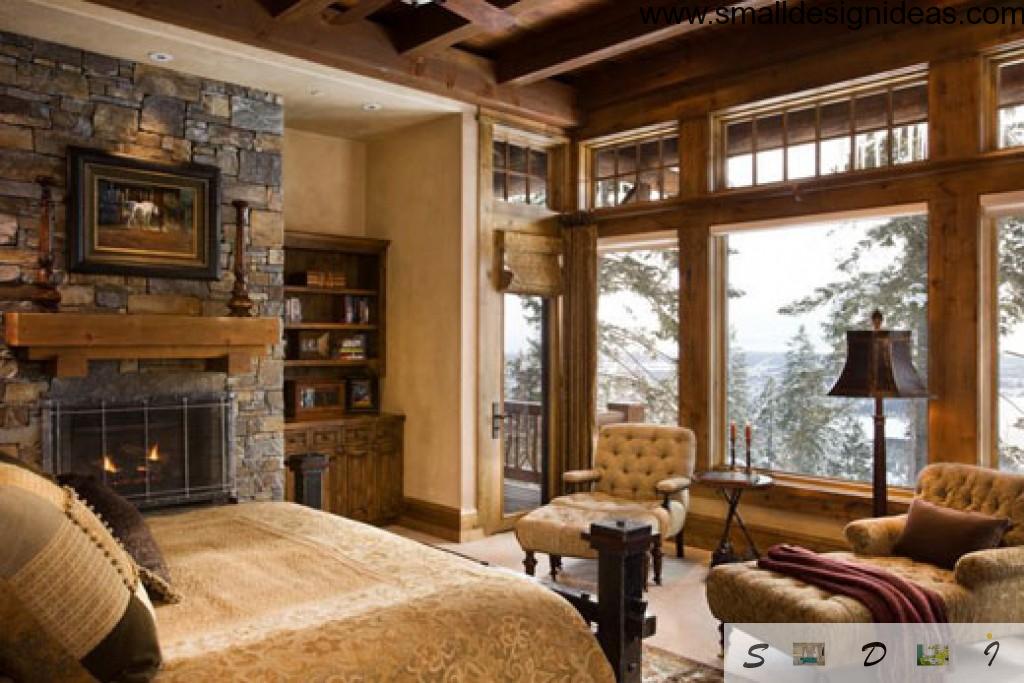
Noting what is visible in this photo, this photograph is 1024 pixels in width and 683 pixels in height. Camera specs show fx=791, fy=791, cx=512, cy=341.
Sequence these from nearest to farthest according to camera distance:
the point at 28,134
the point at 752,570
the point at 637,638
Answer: the point at 637,638, the point at 752,570, the point at 28,134


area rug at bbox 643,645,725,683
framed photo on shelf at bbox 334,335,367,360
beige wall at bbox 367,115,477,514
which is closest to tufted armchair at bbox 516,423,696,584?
area rug at bbox 643,645,725,683

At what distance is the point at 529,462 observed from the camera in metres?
6.22

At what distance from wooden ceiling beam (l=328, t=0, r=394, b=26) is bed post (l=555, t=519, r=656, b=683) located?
3.14m

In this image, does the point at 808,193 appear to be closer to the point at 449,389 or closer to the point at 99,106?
the point at 449,389

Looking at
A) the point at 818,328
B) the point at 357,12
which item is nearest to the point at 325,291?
the point at 357,12

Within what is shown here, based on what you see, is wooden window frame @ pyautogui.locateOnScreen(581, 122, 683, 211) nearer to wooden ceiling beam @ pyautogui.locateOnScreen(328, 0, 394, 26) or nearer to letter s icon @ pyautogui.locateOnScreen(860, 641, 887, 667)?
wooden ceiling beam @ pyautogui.locateOnScreen(328, 0, 394, 26)

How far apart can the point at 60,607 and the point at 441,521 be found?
428 centimetres

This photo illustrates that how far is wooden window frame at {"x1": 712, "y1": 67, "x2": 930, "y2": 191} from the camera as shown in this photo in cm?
461

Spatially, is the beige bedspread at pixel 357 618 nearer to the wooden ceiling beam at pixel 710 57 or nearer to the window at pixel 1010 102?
the window at pixel 1010 102

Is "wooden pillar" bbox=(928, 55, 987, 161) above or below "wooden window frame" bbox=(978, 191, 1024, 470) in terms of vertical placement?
above

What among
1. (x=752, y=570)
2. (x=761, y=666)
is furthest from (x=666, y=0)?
(x=761, y=666)

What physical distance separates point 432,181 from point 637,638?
4.18 m

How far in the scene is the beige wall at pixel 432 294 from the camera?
5660 mm

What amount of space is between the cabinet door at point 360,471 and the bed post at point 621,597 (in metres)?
3.71
